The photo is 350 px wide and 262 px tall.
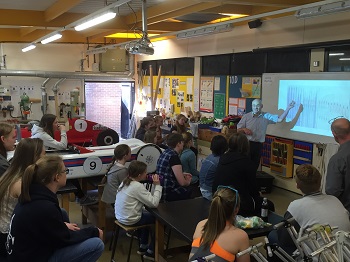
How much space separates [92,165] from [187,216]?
6.79ft

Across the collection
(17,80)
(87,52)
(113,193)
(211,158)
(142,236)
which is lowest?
(142,236)

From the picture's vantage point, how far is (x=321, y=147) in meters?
5.93

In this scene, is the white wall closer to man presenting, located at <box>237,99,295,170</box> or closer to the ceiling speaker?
the ceiling speaker

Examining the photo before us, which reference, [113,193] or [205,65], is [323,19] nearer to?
[205,65]

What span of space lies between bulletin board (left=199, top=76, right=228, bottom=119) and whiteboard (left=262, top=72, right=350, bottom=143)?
1301 millimetres

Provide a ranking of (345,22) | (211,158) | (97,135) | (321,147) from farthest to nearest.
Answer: (97,135), (321,147), (345,22), (211,158)

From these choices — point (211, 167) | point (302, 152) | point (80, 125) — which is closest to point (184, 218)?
point (211, 167)

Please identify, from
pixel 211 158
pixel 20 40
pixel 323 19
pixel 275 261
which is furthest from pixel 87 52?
pixel 275 261

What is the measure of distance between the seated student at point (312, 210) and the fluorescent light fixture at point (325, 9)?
2.38 meters

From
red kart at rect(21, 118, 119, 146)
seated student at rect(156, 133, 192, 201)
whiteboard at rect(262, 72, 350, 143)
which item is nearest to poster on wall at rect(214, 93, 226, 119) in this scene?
whiteboard at rect(262, 72, 350, 143)

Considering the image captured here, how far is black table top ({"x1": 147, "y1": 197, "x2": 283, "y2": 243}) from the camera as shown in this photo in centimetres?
293

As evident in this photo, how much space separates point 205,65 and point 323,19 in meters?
3.33

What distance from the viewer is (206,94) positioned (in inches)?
342

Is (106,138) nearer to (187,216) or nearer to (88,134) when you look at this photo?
(88,134)
